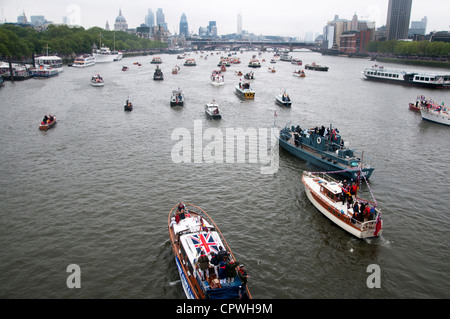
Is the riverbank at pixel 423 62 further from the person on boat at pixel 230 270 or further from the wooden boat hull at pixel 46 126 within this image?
the person on boat at pixel 230 270

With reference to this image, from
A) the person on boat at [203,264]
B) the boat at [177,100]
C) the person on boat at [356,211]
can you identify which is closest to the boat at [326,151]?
the person on boat at [356,211]

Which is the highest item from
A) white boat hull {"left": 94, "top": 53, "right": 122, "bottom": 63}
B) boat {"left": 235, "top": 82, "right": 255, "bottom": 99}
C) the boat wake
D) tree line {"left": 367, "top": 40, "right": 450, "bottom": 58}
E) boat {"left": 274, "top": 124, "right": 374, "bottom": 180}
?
tree line {"left": 367, "top": 40, "right": 450, "bottom": 58}

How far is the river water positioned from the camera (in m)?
19.2

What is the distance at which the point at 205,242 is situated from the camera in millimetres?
18688

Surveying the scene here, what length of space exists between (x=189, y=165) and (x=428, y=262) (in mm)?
22456

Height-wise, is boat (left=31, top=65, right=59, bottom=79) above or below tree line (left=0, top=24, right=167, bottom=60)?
below

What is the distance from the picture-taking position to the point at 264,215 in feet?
86.0

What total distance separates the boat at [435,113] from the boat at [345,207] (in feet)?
122

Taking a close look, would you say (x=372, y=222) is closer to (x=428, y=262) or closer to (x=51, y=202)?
(x=428, y=262)

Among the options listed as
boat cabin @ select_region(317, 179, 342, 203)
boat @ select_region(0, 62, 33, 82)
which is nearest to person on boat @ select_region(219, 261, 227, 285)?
boat cabin @ select_region(317, 179, 342, 203)

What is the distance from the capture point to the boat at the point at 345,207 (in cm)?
2248

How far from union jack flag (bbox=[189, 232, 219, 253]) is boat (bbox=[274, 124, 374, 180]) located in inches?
607

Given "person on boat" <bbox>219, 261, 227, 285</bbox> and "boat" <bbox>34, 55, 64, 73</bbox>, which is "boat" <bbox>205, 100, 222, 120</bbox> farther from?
"boat" <bbox>34, 55, 64, 73</bbox>

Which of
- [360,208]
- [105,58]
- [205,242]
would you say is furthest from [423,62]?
[205,242]
